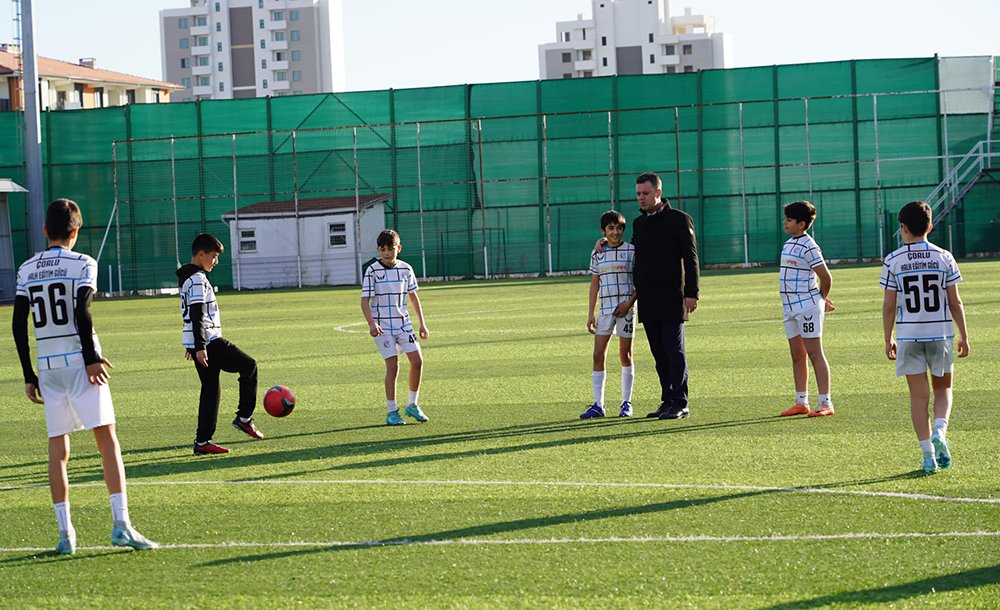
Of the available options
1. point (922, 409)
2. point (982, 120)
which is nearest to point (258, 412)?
point (922, 409)

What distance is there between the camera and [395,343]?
10531mm

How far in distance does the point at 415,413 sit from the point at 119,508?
14.8 ft

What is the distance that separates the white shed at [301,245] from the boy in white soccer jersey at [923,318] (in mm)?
34798

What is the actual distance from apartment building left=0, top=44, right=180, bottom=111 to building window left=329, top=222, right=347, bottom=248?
31801 millimetres

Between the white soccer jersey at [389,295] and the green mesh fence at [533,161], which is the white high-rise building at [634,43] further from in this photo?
the white soccer jersey at [389,295]

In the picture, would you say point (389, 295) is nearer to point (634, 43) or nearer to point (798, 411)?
point (798, 411)

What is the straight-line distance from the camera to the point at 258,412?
38.1 feet

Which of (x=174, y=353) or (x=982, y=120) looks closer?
(x=174, y=353)

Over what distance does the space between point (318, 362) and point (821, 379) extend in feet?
24.7

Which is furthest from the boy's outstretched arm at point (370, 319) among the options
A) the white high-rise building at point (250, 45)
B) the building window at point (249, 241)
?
the white high-rise building at point (250, 45)

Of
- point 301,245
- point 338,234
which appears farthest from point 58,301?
point 301,245

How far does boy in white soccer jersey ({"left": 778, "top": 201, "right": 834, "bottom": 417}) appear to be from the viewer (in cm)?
991

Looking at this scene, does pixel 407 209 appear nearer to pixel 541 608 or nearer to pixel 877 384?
pixel 877 384

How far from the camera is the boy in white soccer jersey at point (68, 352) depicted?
6.02 metres
